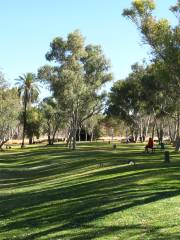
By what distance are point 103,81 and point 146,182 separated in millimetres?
49407

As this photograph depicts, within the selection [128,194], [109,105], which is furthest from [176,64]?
[109,105]

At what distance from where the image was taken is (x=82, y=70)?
2751 inches

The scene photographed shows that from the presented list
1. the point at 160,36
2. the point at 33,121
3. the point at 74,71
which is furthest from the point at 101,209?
the point at 33,121

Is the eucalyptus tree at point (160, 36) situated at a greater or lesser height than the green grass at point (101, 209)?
greater

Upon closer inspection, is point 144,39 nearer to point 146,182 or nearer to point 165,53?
point 165,53

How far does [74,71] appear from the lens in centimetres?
6856

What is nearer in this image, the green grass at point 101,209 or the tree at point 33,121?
the green grass at point 101,209

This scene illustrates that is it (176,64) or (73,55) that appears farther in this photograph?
(73,55)

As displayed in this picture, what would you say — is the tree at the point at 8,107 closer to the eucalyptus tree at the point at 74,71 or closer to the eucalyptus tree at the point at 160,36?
the eucalyptus tree at the point at 74,71

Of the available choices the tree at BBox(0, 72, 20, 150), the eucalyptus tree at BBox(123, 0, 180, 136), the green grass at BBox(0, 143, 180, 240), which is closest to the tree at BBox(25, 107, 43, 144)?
the tree at BBox(0, 72, 20, 150)

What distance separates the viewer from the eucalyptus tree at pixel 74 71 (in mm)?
67812

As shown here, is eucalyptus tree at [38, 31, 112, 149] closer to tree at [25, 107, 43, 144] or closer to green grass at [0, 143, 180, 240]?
green grass at [0, 143, 180, 240]

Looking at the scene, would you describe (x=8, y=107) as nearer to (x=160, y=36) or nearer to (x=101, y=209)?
(x=160, y=36)

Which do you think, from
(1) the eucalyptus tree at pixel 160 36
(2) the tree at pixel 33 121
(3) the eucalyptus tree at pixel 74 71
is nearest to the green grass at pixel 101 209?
(1) the eucalyptus tree at pixel 160 36
